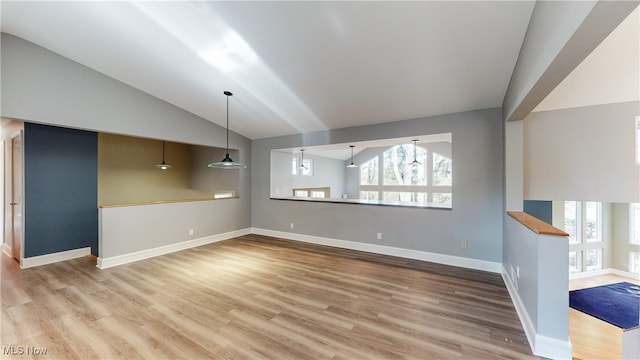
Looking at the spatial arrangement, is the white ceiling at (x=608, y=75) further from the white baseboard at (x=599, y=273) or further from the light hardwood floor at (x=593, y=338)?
the white baseboard at (x=599, y=273)

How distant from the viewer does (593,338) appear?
11.2ft

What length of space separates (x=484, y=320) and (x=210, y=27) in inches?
164

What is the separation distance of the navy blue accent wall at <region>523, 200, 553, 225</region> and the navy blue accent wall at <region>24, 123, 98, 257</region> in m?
7.79

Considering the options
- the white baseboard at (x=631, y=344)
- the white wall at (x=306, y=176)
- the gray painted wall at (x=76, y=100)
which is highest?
the gray painted wall at (x=76, y=100)

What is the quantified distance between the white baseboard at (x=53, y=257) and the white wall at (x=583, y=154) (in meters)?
7.64

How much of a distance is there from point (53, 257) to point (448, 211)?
6.76 meters

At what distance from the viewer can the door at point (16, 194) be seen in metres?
3.99

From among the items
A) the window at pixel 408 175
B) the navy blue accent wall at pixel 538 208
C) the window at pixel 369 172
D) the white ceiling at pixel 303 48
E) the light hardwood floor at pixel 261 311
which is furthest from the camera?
the window at pixel 369 172

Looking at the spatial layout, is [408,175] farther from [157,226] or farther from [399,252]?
[157,226]

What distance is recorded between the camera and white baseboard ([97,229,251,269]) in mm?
3939

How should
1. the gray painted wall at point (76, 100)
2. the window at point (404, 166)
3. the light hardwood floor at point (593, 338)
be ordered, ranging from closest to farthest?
the light hardwood floor at point (593, 338) → the gray painted wall at point (76, 100) → the window at point (404, 166)

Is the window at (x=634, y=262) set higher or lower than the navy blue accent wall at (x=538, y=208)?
lower

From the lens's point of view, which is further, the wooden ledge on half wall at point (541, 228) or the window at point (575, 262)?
the window at point (575, 262)

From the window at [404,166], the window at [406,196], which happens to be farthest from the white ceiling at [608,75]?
the window at [406,196]
